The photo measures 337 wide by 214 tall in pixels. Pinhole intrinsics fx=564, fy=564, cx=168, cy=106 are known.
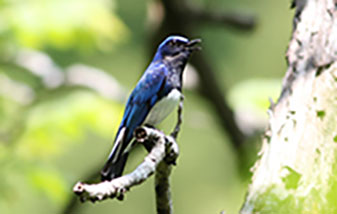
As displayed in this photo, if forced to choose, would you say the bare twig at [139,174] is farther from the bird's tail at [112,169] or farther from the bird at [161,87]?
the bird at [161,87]

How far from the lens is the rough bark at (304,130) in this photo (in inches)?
97.9

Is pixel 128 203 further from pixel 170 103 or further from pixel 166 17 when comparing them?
pixel 170 103

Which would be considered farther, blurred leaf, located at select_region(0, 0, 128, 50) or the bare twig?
blurred leaf, located at select_region(0, 0, 128, 50)

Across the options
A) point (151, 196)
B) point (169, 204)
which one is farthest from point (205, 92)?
point (151, 196)

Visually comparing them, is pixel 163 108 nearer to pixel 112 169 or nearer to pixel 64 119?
pixel 112 169

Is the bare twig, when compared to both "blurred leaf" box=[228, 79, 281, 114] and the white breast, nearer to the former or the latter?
the white breast

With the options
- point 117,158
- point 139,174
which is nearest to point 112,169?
point 117,158

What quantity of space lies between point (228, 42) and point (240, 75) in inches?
35.2

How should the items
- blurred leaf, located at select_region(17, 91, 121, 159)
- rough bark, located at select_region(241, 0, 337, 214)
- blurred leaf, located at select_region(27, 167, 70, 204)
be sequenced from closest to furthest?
rough bark, located at select_region(241, 0, 337, 214), blurred leaf, located at select_region(27, 167, 70, 204), blurred leaf, located at select_region(17, 91, 121, 159)

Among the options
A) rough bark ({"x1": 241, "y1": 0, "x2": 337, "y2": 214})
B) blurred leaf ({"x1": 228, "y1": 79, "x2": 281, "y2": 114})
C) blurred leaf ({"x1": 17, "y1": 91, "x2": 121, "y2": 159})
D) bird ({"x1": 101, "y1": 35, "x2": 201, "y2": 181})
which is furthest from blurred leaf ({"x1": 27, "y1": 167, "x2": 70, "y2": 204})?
rough bark ({"x1": 241, "y1": 0, "x2": 337, "y2": 214})

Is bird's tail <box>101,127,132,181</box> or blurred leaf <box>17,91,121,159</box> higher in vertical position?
blurred leaf <box>17,91,121,159</box>

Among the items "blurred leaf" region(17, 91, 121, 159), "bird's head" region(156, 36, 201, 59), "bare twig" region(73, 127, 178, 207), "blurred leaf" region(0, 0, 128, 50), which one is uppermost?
"blurred leaf" region(0, 0, 128, 50)

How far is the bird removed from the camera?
2.92 meters

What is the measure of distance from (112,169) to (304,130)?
92 centimetres
